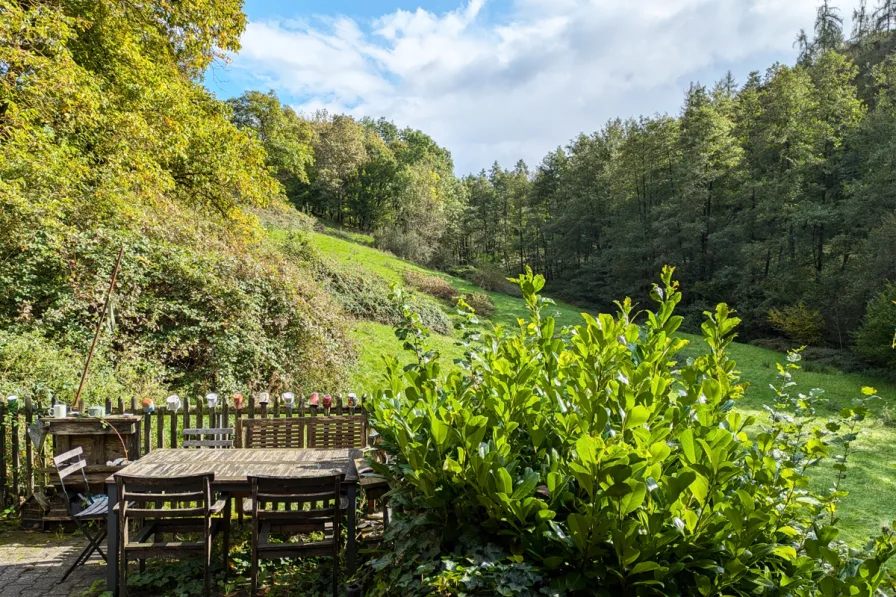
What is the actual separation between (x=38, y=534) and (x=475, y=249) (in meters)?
42.6

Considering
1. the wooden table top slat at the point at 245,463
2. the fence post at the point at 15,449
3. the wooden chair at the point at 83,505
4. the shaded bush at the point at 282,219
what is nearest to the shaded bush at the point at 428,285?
the shaded bush at the point at 282,219

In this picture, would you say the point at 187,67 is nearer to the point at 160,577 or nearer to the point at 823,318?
the point at 160,577

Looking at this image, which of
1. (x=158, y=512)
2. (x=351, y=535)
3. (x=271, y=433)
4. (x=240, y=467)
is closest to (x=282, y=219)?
(x=271, y=433)

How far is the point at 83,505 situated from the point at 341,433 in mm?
2419

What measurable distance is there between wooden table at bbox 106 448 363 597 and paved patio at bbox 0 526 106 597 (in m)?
0.44

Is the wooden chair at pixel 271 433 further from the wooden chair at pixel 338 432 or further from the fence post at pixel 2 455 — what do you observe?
the fence post at pixel 2 455

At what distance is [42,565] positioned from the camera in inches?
166

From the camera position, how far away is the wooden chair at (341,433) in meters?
5.01

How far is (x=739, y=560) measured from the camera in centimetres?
146

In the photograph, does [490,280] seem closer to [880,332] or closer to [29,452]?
[880,332]

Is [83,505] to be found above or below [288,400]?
below

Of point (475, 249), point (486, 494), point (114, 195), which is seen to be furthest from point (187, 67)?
point (475, 249)

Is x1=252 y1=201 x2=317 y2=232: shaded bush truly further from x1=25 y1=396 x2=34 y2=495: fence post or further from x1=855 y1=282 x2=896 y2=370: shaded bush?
x1=855 y1=282 x2=896 y2=370: shaded bush

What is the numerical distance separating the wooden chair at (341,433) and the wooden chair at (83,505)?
182 centimetres
